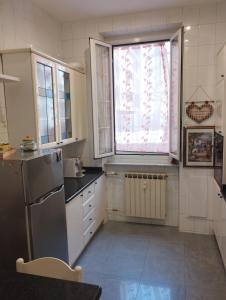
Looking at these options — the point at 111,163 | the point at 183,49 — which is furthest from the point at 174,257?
the point at 183,49

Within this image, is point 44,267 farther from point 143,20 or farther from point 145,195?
point 143,20

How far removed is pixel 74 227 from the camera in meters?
2.61

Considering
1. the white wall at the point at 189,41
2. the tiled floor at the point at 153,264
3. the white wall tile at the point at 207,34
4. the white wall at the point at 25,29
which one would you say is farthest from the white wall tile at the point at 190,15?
the tiled floor at the point at 153,264

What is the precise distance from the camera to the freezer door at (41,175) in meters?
1.77

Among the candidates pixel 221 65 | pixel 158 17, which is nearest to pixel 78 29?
pixel 158 17

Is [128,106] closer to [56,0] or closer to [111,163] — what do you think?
[111,163]

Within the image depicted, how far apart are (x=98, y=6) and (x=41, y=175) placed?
2.07 meters

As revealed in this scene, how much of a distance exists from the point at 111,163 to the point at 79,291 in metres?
2.61

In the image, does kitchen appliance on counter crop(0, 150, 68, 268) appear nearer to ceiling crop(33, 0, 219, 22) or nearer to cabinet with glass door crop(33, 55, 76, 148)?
cabinet with glass door crop(33, 55, 76, 148)

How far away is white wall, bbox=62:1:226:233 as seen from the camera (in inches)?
117

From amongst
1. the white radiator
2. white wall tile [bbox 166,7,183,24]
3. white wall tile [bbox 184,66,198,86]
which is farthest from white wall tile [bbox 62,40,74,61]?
the white radiator

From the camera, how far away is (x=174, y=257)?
282cm

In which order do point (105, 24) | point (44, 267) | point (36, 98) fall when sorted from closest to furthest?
point (44, 267), point (36, 98), point (105, 24)

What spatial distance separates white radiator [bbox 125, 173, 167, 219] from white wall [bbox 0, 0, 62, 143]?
1.81m
